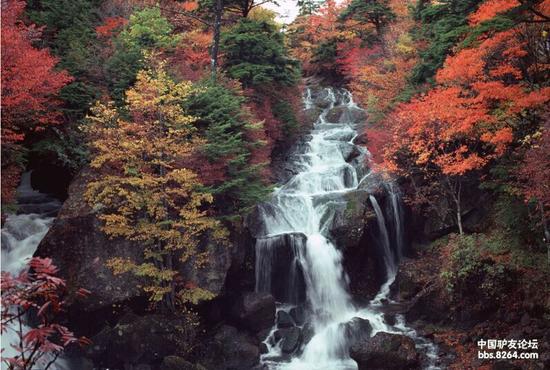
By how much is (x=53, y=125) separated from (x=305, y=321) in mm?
12095

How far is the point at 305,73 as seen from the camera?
3969 cm

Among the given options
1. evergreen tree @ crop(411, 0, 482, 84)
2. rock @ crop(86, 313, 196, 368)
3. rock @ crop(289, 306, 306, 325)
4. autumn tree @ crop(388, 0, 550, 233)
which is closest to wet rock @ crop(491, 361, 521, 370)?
autumn tree @ crop(388, 0, 550, 233)

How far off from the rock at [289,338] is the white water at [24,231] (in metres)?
7.00

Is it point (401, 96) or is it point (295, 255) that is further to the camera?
point (401, 96)

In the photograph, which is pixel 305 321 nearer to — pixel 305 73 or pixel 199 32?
pixel 199 32

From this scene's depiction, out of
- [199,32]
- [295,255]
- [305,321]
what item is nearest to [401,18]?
[199,32]

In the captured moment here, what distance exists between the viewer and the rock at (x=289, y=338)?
14.2 metres

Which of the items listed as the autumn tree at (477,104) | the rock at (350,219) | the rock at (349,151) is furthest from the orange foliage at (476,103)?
the rock at (349,151)

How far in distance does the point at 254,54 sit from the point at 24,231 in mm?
12763

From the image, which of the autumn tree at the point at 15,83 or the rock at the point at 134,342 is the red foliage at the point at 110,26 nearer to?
the autumn tree at the point at 15,83

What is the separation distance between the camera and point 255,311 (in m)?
14.6

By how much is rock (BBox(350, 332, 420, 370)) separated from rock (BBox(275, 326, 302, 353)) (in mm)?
2194

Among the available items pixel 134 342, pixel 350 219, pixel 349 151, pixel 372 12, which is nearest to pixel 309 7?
pixel 372 12

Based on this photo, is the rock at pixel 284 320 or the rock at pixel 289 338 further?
the rock at pixel 284 320
